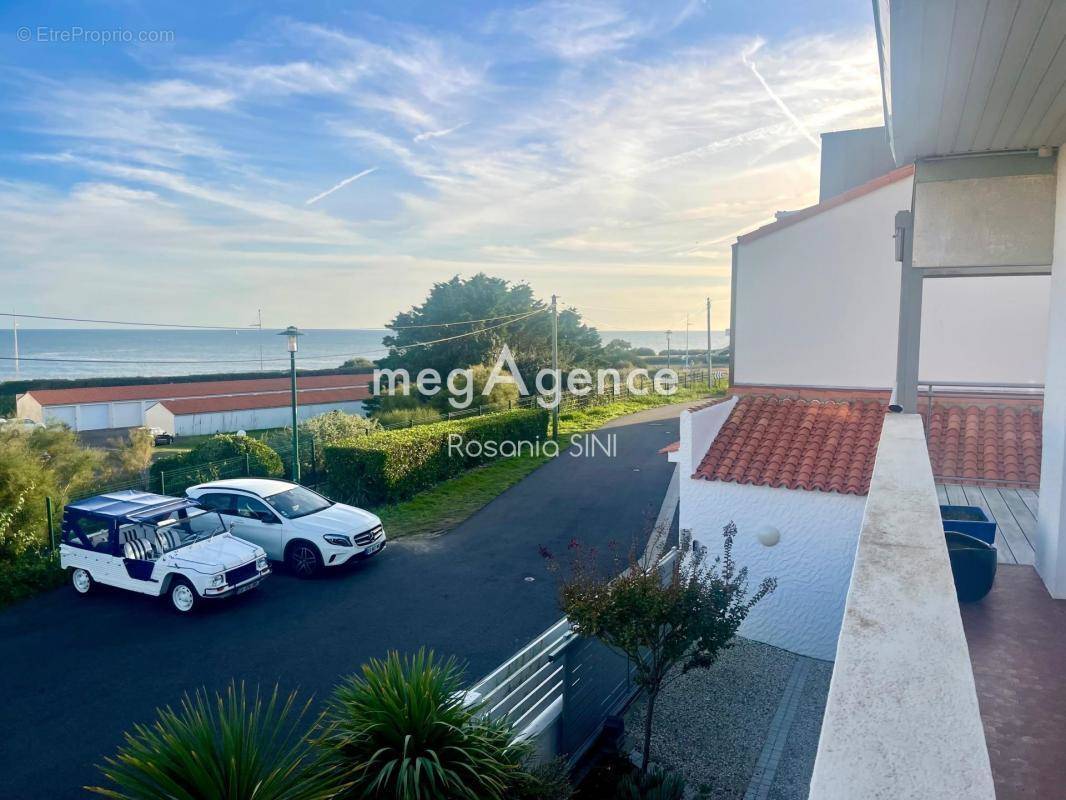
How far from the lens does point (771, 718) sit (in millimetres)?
7652

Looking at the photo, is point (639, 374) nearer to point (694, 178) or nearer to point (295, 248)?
point (295, 248)

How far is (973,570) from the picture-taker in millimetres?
4066

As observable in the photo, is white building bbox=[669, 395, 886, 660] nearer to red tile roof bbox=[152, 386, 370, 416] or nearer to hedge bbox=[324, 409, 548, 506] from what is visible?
hedge bbox=[324, 409, 548, 506]

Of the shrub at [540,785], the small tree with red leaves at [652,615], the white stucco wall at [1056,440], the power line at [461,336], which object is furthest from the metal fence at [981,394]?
the power line at [461,336]

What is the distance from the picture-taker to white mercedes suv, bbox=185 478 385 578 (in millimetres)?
11805

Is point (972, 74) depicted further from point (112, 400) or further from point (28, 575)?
point (112, 400)

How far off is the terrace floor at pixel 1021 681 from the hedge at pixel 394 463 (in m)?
13.5

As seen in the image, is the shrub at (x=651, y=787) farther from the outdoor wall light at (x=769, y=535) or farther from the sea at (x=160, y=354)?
the sea at (x=160, y=354)

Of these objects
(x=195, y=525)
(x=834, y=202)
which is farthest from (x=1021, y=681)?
(x=195, y=525)

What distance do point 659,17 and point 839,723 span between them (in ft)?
40.1

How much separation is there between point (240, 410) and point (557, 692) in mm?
37884

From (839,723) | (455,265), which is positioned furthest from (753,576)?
(455,265)

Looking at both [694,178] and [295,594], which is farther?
[694,178]

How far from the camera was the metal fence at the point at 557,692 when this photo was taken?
232 inches
